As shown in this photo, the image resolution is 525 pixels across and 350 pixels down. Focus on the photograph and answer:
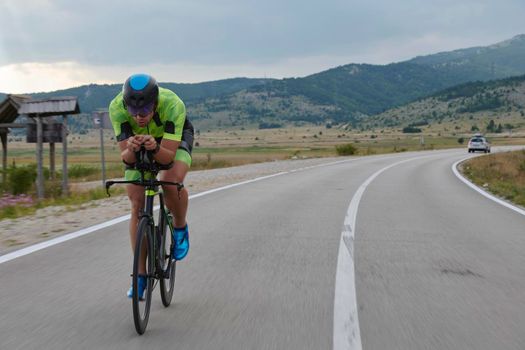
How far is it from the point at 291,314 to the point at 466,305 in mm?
1546

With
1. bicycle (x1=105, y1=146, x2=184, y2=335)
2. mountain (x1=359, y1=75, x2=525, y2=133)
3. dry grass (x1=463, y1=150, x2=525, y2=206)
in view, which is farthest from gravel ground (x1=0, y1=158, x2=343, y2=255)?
mountain (x1=359, y1=75, x2=525, y2=133)

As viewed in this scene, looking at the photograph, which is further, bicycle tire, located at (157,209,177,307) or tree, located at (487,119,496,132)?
tree, located at (487,119,496,132)

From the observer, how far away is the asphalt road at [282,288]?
410cm

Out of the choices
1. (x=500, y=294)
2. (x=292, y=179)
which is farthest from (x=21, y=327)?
(x=292, y=179)

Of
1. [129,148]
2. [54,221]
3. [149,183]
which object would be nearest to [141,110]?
[129,148]

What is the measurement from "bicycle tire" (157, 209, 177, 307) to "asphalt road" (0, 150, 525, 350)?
126 millimetres

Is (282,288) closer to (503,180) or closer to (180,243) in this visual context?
(180,243)

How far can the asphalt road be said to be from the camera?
13.4ft

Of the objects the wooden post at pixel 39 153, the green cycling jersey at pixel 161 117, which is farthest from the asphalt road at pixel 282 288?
the wooden post at pixel 39 153

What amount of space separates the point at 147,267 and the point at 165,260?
20.5 inches

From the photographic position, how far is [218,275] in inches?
236

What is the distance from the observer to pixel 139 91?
4.02m

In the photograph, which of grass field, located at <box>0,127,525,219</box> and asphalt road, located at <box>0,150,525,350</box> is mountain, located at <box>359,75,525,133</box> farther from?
asphalt road, located at <box>0,150,525,350</box>

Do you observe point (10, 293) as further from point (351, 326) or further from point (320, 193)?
point (320, 193)
